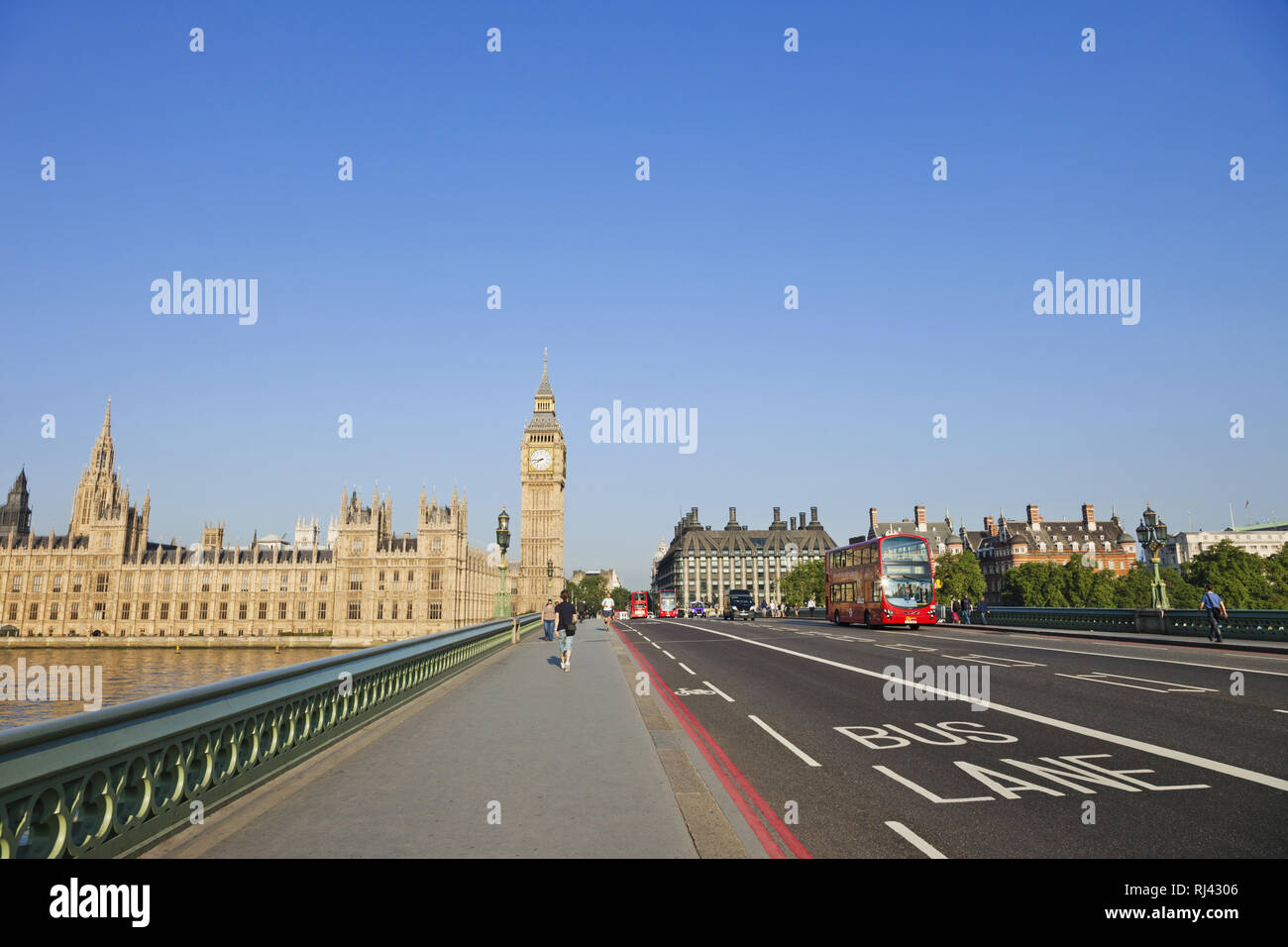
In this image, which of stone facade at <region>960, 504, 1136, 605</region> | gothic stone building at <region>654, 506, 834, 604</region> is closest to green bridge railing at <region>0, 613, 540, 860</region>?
stone facade at <region>960, 504, 1136, 605</region>

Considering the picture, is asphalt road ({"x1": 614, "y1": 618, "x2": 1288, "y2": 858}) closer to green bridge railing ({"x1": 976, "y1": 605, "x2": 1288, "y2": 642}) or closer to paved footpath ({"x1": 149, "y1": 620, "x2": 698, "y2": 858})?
paved footpath ({"x1": 149, "y1": 620, "x2": 698, "y2": 858})

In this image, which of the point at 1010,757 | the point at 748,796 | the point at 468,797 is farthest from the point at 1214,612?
the point at 468,797

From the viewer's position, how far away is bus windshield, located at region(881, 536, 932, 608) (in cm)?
3619

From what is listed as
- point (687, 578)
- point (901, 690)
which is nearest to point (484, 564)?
point (687, 578)

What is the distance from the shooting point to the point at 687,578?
195 meters

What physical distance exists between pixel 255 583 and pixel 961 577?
116 m

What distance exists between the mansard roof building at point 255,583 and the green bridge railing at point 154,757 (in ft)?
382

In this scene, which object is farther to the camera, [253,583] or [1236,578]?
[253,583]

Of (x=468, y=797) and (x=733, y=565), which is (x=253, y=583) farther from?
(x=468, y=797)

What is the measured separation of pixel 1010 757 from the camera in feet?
29.5

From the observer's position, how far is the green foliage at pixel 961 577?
11294cm
